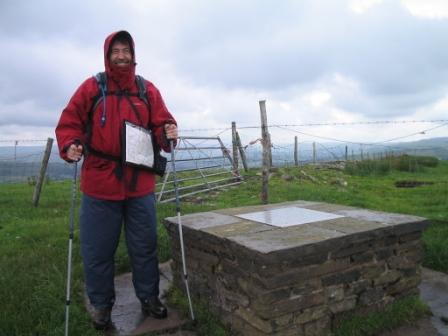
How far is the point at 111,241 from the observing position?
381 cm

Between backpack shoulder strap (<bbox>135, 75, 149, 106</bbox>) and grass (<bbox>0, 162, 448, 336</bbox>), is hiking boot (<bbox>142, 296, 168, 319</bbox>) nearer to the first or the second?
grass (<bbox>0, 162, 448, 336</bbox>)

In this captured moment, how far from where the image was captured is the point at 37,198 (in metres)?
9.56

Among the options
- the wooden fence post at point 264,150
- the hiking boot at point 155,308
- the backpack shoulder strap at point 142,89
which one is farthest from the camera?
the wooden fence post at point 264,150

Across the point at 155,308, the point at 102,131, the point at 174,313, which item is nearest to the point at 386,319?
the point at 174,313

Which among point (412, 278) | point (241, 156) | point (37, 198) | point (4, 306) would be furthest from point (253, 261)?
point (241, 156)

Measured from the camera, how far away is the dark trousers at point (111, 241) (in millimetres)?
3752

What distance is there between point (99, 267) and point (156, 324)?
70cm

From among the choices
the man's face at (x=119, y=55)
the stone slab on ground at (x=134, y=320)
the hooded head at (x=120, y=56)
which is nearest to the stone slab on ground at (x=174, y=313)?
the stone slab on ground at (x=134, y=320)

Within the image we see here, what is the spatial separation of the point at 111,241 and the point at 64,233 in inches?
129

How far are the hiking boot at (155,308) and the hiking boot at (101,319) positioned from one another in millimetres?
361

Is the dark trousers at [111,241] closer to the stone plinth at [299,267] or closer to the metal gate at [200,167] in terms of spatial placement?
the stone plinth at [299,267]

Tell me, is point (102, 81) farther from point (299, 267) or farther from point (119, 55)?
point (299, 267)

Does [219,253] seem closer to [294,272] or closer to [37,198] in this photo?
[294,272]

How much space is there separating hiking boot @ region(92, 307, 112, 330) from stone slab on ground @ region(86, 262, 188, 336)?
0.21 feet
